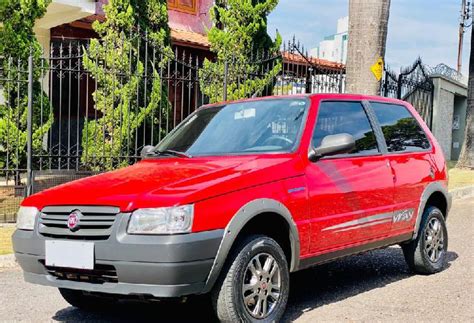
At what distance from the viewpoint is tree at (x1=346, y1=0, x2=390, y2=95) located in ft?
39.2

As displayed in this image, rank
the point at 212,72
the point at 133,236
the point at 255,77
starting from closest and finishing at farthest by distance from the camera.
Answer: the point at 133,236, the point at 212,72, the point at 255,77

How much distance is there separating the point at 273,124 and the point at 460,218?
268 inches

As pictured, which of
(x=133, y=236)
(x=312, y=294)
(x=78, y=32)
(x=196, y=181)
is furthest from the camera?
(x=78, y=32)

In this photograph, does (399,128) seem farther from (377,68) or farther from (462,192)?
(462,192)

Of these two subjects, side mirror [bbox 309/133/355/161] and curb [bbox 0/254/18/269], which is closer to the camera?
side mirror [bbox 309/133/355/161]

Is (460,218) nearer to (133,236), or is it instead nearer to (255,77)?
(255,77)

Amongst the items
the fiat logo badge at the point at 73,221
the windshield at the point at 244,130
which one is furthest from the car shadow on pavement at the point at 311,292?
the windshield at the point at 244,130

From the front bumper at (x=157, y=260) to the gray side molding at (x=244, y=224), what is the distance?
0.15 feet

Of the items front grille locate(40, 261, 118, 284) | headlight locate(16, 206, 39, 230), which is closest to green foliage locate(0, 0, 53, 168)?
headlight locate(16, 206, 39, 230)

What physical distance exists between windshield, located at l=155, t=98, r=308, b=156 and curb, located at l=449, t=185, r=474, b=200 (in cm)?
954

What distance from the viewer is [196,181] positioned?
14.1 ft

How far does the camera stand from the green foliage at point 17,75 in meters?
10.6

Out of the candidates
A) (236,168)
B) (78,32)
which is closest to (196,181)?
(236,168)

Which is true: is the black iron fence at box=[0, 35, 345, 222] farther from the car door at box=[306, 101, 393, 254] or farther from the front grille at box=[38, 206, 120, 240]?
the front grille at box=[38, 206, 120, 240]
